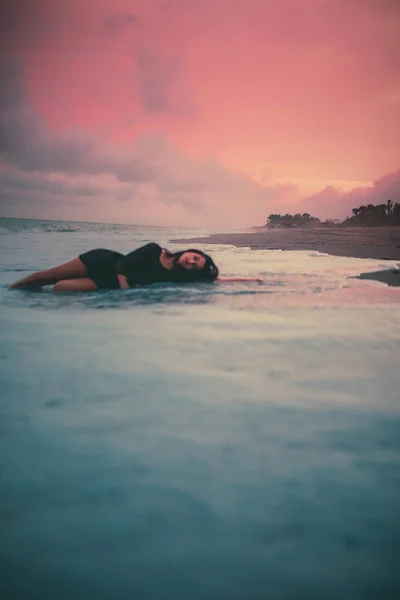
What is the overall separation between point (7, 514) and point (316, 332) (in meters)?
2.16

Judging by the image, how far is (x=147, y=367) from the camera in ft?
6.44

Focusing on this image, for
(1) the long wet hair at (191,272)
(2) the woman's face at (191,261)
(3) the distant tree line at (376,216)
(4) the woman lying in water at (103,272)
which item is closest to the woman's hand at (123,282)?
(4) the woman lying in water at (103,272)

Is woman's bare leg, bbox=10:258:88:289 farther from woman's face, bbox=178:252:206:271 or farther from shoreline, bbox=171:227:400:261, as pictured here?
shoreline, bbox=171:227:400:261

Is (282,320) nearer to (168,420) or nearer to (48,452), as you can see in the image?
(168,420)

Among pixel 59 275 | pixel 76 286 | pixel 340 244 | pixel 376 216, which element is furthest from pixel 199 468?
pixel 376 216

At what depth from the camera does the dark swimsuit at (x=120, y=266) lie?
175 inches

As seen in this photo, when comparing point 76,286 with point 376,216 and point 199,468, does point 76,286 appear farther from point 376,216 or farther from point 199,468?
point 376,216

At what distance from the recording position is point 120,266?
4.50m

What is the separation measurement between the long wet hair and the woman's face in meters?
0.03

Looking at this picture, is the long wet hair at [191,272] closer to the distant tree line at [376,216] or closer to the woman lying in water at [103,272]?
the woman lying in water at [103,272]

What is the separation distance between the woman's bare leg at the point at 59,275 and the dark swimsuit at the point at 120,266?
0.07 meters

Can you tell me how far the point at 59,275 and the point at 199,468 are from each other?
3.83 metres

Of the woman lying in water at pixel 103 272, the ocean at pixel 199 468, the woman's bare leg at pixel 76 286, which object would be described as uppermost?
the woman lying in water at pixel 103 272

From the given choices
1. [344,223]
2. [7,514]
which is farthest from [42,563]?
[344,223]
